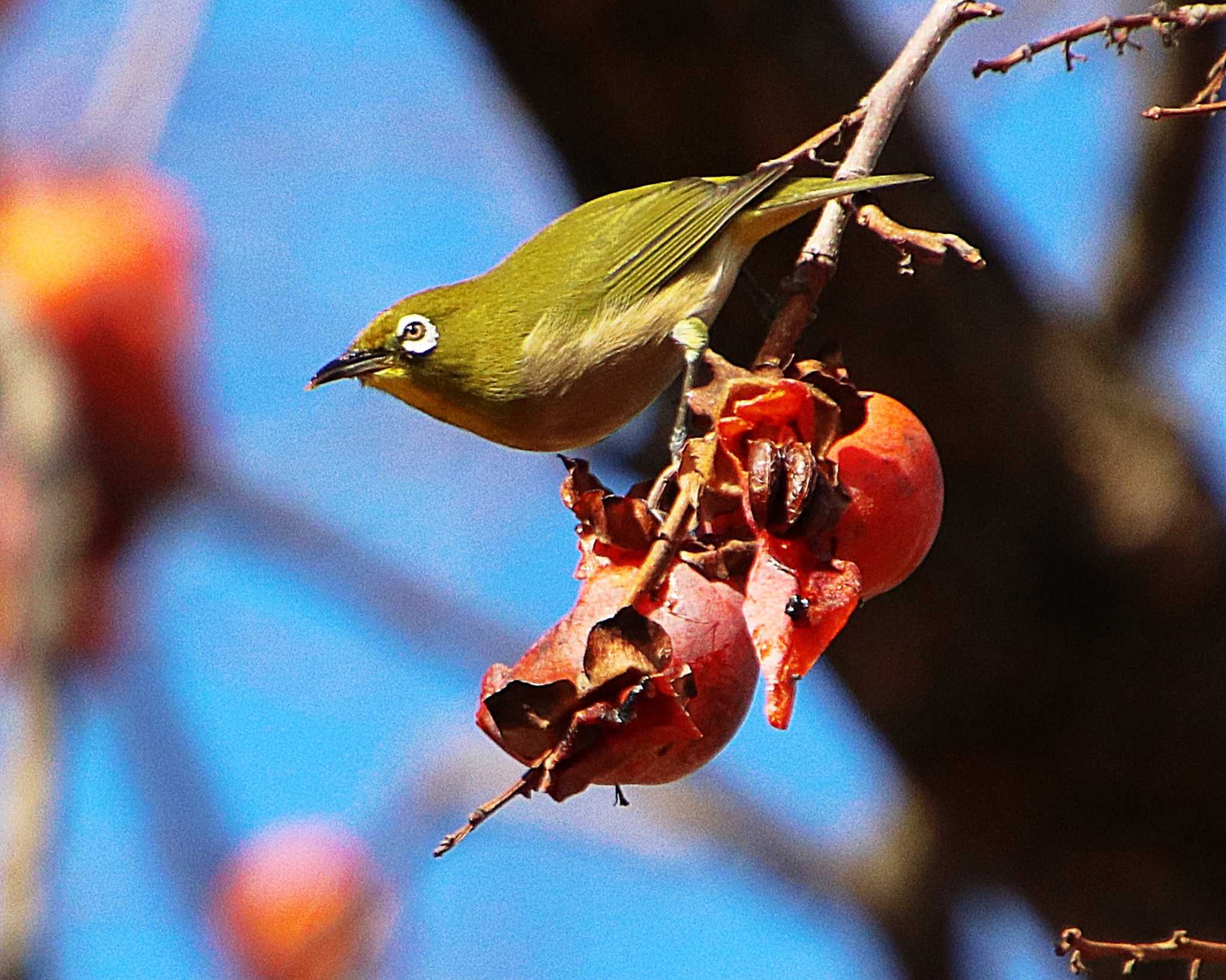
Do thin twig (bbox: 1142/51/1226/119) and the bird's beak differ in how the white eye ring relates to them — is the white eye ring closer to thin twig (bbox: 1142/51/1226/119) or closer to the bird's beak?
the bird's beak

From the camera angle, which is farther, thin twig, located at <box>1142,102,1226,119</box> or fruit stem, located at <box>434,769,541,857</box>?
thin twig, located at <box>1142,102,1226,119</box>

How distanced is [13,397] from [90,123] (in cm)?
207

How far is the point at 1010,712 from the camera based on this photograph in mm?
4309

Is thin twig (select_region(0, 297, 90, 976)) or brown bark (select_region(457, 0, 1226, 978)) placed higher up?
thin twig (select_region(0, 297, 90, 976))

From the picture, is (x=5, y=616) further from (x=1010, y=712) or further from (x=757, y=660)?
(x=757, y=660)

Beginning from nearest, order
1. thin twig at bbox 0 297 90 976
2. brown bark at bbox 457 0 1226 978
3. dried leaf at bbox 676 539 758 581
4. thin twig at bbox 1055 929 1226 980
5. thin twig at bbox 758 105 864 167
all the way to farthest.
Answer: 1. thin twig at bbox 1055 929 1226 980
2. dried leaf at bbox 676 539 758 581
3. thin twig at bbox 758 105 864 167
4. thin twig at bbox 0 297 90 976
5. brown bark at bbox 457 0 1226 978

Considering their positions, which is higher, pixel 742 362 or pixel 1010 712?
pixel 742 362

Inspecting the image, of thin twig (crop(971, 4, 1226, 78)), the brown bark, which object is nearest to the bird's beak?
the brown bark

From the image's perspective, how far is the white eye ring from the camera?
10.0ft

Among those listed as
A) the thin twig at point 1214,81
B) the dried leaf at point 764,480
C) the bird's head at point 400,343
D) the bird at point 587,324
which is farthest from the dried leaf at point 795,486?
the bird's head at point 400,343

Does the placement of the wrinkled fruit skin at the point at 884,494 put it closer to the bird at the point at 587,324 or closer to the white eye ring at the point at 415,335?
the bird at the point at 587,324

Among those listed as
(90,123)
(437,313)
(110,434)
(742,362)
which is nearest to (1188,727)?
(742,362)

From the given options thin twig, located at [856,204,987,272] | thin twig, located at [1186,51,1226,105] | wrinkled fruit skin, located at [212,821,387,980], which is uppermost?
thin twig, located at [856,204,987,272]

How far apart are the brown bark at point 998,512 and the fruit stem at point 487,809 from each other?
2.53m
